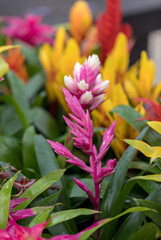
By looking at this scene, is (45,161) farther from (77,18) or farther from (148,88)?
(77,18)

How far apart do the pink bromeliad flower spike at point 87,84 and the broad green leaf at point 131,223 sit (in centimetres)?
13

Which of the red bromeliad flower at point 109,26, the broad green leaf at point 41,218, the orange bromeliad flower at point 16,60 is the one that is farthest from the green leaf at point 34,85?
the broad green leaf at point 41,218

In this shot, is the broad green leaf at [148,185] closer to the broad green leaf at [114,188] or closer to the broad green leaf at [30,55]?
the broad green leaf at [114,188]

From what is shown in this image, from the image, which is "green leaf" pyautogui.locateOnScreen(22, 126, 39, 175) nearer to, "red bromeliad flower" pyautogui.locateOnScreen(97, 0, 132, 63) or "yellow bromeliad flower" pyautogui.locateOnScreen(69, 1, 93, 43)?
"red bromeliad flower" pyautogui.locateOnScreen(97, 0, 132, 63)

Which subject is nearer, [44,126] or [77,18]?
[44,126]

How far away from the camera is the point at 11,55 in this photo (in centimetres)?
84

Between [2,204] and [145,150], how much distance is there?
0.17 m

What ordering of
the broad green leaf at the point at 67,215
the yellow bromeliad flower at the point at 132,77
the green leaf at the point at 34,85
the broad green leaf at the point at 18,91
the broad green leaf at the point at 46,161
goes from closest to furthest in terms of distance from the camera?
the broad green leaf at the point at 67,215
the broad green leaf at the point at 46,161
the yellow bromeliad flower at the point at 132,77
the broad green leaf at the point at 18,91
the green leaf at the point at 34,85

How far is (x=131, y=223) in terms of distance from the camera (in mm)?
405

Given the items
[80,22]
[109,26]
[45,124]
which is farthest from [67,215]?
[80,22]

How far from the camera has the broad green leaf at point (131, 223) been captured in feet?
1.31

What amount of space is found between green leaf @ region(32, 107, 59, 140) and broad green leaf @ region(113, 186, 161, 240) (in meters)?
0.31

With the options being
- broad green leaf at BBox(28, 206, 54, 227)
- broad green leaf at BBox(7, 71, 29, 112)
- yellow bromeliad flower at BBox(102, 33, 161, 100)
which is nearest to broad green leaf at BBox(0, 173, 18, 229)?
broad green leaf at BBox(28, 206, 54, 227)

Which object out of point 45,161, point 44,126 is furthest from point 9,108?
point 45,161
